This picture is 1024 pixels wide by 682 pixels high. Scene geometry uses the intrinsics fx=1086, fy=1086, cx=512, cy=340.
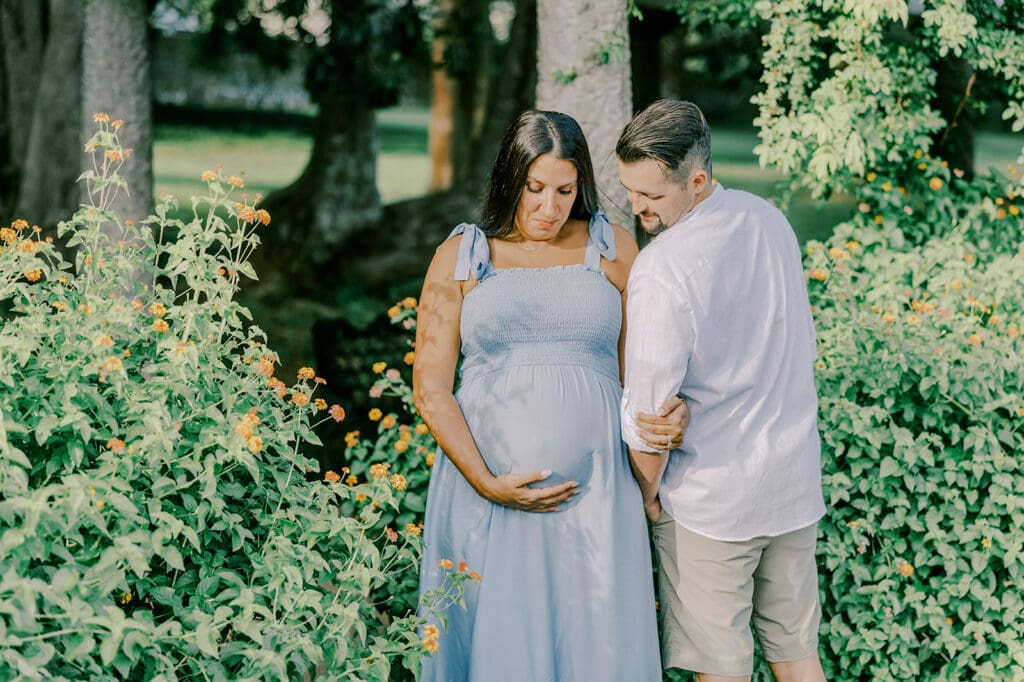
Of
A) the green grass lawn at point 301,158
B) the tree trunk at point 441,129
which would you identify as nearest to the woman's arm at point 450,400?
the tree trunk at point 441,129

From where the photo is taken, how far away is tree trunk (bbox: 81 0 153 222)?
544 centimetres

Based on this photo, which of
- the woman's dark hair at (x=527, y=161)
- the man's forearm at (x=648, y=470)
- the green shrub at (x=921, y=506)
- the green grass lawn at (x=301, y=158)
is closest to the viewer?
the man's forearm at (x=648, y=470)

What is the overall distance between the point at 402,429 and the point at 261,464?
1.13 meters

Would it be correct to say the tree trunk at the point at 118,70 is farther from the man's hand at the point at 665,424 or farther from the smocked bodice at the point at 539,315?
the man's hand at the point at 665,424

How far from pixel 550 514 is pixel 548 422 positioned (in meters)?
0.26

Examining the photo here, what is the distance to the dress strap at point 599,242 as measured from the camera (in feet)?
10.5

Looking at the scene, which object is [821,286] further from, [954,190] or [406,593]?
[406,593]

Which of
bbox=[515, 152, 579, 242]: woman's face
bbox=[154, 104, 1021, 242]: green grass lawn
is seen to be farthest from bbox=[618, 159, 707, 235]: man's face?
bbox=[154, 104, 1021, 242]: green grass lawn

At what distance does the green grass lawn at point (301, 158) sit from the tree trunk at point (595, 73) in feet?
48.0

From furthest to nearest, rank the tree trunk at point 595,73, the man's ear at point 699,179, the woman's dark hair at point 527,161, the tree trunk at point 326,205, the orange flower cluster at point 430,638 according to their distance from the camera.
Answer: the tree trunk at point 326,205
the tree trunk at point 595,73
the woman's dark hair at point 527,161
the man's ear at point 699,179
the orange flower cluster at point 430,638

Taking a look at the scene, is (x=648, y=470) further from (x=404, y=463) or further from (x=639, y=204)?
(x=404, y=463)

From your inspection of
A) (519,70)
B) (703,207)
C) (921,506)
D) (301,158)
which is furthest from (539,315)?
(301,158)

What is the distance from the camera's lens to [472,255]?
10.4 feet

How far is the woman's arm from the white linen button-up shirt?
1.11 ft
